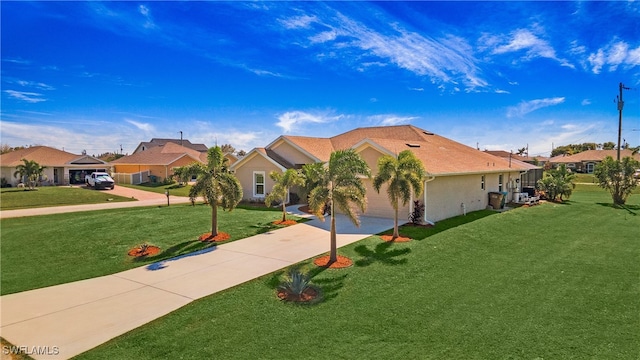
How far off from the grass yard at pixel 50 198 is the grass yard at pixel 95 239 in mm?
7454

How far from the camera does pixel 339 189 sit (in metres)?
11.2

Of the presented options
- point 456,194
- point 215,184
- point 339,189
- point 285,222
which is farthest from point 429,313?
point 456,194

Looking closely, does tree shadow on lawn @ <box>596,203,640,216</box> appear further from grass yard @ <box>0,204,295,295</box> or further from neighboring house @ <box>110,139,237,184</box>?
neighboring house @ <box>110,139,237,184</box>

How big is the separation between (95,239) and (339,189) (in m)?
10.7

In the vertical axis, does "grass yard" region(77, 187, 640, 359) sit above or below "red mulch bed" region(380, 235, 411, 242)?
below

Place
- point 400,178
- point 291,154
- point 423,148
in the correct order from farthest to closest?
point 291,154, point 423,148, point 400,178

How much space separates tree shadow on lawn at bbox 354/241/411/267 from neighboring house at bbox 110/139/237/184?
32.2 metres

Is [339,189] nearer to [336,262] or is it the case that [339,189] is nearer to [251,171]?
[336,262]

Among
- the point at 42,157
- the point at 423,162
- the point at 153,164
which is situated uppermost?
the point at 42,157

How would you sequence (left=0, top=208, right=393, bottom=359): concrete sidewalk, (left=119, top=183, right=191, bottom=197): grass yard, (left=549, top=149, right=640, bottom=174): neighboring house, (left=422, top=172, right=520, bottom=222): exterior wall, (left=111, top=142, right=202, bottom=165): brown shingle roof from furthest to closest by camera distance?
(left=549, top=149, right=640, bottom=174): neighboring house, (left=111, top=142, right=202, bottom=165): brown shingle roof, (left=119, top=183, right=191, bottom=197): grass yard, (left=422, top=172, right=520, bottom=222): exterior wall, (left=0, top=208, right=393, bottom=359): concrete sidewalk

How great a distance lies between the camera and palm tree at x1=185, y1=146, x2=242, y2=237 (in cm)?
1379

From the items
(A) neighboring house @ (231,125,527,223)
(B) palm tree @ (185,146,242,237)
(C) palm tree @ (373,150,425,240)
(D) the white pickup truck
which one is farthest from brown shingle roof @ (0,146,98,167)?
(C) palm tree @ (373,150,425,240)

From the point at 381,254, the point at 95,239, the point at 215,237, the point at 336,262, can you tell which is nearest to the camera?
the point at 336,262

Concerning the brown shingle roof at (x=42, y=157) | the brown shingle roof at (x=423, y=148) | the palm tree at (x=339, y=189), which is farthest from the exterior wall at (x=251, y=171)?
the brown shingle roof at (x=42, y=157)
